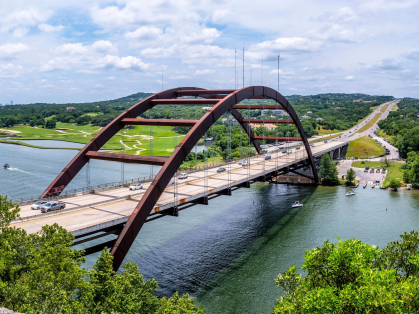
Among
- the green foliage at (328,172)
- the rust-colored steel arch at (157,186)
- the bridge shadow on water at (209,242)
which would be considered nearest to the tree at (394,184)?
the green foliage at (328,172)

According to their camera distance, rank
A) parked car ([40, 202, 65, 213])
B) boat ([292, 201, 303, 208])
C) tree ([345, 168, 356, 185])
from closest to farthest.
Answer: parked car ([40, 202, 65, 213]) < boat ([292, 201, 303, 208]) < tree ([345, 168, 356, 185])

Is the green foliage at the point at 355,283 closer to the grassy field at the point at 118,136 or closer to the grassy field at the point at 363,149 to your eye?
the grassy field at the point at 363,149

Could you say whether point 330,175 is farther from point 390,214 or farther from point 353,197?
point 390,214

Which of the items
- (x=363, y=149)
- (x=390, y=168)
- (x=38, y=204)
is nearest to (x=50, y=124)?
(x=363, y=149)

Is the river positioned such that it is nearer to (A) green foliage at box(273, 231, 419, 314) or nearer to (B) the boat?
(B) the boat

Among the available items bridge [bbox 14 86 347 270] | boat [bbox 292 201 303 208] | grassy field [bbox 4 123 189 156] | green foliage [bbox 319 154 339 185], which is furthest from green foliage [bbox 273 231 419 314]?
grassy field [bbox 4 123 189 156]

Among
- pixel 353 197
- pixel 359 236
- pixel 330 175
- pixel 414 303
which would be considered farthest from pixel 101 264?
pixel 330 175
